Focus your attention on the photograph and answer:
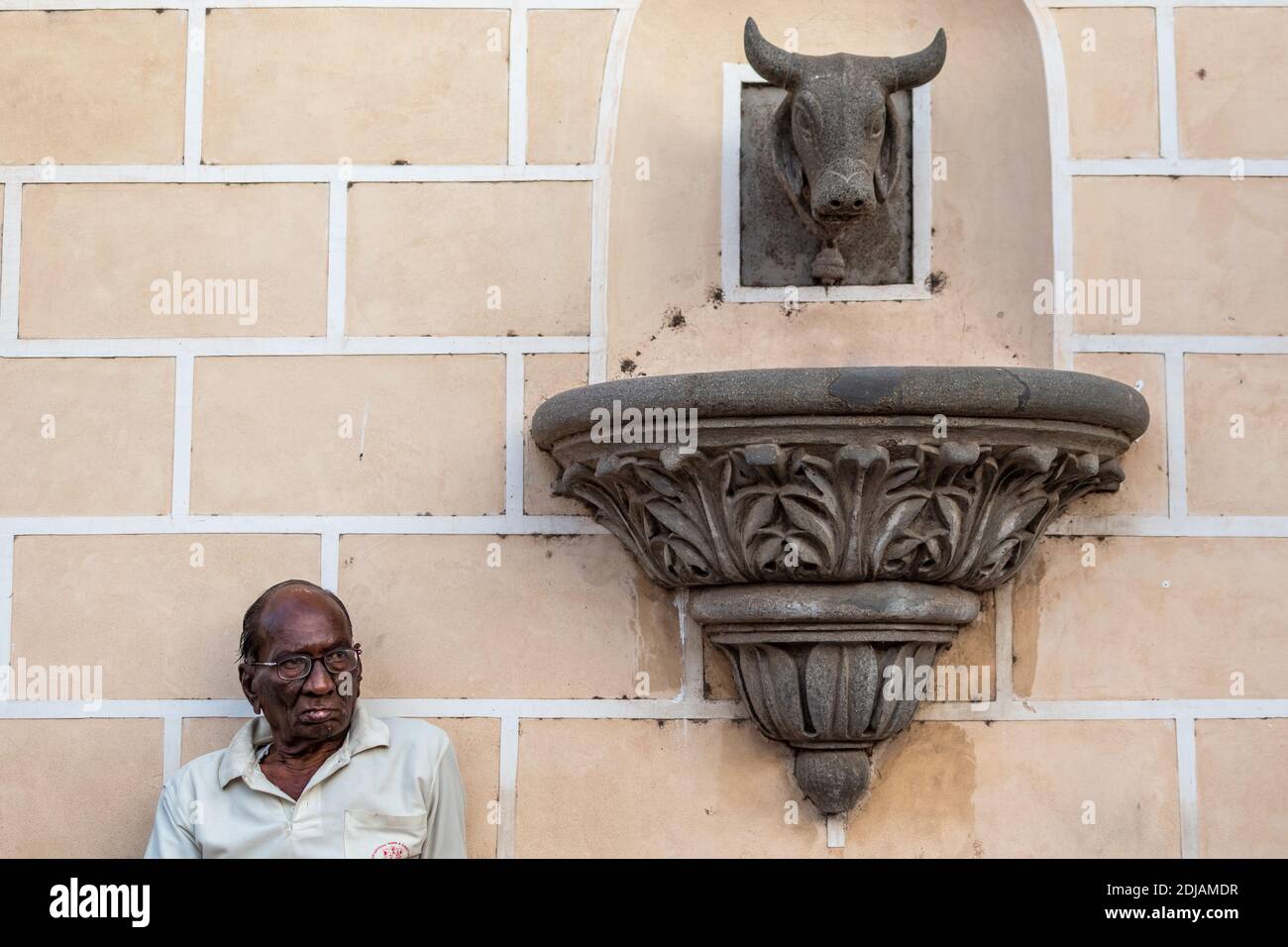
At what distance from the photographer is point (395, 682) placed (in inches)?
149

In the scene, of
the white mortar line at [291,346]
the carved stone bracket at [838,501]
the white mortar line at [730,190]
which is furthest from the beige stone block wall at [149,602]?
the white mortar line at [730,190]

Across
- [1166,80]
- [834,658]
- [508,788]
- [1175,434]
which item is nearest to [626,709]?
[508,788]

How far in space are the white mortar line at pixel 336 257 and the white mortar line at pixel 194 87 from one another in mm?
295

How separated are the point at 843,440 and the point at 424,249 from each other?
0.98m

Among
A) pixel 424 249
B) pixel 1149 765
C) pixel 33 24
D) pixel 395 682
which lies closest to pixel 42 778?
pixel 395 682

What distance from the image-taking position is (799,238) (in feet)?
13.0

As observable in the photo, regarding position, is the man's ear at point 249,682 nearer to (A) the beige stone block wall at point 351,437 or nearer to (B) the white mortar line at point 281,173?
(A) the beige stone block wall at point 351,437

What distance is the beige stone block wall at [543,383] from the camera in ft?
12.2

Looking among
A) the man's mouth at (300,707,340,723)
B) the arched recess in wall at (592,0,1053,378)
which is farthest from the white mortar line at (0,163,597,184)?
the man's mouth at (300,707,340,723)

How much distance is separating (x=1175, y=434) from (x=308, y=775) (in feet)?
5.86

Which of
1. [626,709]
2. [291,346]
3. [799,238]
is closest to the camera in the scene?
[626,709]

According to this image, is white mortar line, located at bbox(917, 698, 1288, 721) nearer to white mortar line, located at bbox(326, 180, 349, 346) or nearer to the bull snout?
the bull snout

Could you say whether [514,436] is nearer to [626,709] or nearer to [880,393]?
[626,709]

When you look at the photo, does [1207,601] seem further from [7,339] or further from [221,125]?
[7,339]
